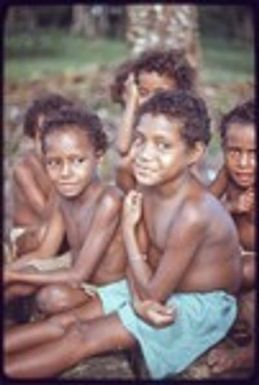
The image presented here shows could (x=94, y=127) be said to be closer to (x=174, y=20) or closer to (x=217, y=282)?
(x=217, y=282)

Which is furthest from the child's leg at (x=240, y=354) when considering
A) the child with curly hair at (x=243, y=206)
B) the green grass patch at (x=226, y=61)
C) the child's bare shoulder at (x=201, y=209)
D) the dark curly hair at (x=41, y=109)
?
the green grass patch at (x=226, y=61)

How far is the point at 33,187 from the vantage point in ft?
8.63

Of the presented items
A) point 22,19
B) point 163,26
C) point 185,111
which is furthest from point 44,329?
point 22,19

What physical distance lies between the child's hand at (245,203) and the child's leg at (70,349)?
43 centimetres

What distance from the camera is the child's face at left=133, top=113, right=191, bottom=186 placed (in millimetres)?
1761

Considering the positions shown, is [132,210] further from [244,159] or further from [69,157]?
[244,159]

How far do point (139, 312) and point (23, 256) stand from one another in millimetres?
502

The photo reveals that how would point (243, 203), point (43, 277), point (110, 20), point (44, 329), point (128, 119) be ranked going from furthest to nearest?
1. point (110, 20)
2. point (128, 119)
3. point (243, 203)
4. point (43, 277)
5. point (44, 329)

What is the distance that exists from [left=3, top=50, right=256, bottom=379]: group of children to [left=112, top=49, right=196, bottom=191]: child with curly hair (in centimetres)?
23

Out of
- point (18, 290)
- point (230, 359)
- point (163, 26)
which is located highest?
point (163, 26)

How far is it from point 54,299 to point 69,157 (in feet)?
1.04

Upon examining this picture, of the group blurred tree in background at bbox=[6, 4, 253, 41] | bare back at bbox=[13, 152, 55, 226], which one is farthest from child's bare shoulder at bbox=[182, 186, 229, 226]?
blurred tree in background at bbox=[6, 4, 253, 41]

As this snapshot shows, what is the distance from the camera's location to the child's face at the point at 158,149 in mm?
1761

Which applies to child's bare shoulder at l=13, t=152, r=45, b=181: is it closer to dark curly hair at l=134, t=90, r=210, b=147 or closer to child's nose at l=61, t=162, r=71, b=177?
child's nose at l=61, t=162, r=71, b=177
